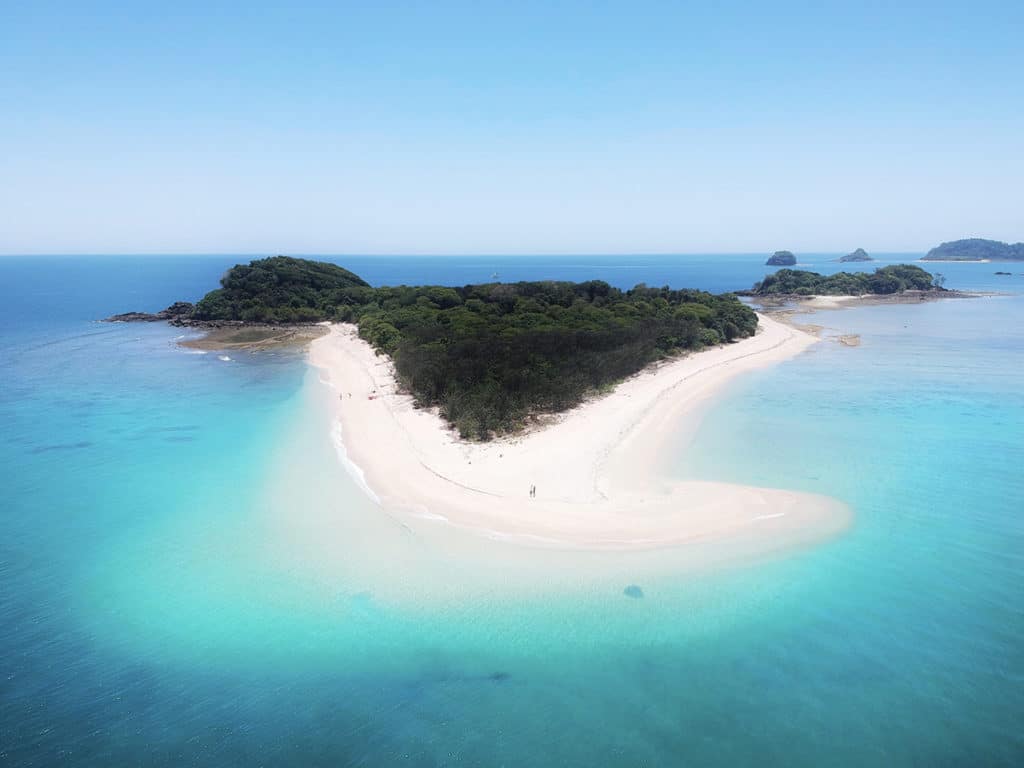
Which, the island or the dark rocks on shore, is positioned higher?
the dark rocks on shore

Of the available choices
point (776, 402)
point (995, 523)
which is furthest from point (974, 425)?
point (995, 523)

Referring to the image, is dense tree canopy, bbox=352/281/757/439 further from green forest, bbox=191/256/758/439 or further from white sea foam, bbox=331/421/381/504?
white sea foam, bbox=331/421/381/504

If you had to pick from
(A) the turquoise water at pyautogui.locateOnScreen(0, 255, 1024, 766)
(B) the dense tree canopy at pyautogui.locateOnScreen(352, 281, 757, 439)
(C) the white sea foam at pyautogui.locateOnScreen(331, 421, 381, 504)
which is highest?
(B) the dense tree canopy at pyautogui.locateOnScreen(352, 281, 757, 439)

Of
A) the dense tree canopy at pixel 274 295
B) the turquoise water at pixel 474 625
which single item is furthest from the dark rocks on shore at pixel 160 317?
the turquoise water at pixel 474 625

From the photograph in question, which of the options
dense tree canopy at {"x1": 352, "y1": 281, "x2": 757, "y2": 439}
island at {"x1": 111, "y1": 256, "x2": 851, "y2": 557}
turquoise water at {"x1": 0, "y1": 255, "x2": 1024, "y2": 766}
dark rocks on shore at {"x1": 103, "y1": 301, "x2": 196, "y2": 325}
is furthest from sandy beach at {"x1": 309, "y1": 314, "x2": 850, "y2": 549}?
dark rocks on shore at {"x1": 103, "y1": 301, "x2": 196, "y2": 325}

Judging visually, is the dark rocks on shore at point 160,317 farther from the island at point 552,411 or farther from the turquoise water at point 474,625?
the turquoise water at point 474,625

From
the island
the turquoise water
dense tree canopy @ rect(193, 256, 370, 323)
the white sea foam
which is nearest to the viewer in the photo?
the turquoise water

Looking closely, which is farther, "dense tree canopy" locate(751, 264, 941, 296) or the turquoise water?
"dense tree canopy" locate(751, 264, 941, 296)
